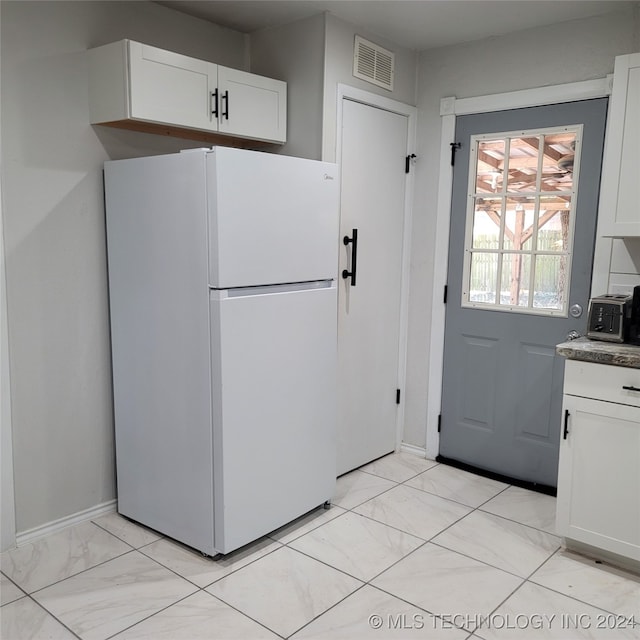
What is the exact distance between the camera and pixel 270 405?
2566 millimetres

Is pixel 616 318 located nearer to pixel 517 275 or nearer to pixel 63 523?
pixel 517 275

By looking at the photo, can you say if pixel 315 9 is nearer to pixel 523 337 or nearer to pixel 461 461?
pixel 523 337

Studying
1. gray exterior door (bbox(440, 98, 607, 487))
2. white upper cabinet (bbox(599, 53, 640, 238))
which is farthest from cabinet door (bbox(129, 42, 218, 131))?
white upper cabinet (bbox(599, 53, 640, 238))

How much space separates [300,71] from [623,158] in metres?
1.57

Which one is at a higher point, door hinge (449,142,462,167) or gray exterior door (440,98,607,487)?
door hinge (449,142,462,167)

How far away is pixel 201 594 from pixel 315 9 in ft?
8.56

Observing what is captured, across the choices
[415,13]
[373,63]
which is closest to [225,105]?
[373,63]

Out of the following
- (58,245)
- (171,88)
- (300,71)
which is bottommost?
(58,245)

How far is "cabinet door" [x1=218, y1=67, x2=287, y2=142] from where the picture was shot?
278cm

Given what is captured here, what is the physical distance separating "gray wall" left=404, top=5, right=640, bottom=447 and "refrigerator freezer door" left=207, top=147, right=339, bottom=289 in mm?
942

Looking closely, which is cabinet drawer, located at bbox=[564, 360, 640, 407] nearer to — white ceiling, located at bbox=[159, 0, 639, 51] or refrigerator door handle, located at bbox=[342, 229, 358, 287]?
refrigerator door handle, located at bbox=[342, 229, 358, 287]

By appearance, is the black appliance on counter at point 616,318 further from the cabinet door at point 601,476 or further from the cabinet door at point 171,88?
the cabinet door at point 171,88

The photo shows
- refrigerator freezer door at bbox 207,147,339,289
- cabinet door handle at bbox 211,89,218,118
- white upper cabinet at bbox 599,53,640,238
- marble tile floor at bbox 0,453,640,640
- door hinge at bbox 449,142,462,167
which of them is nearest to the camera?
marble tile floor at bbox 0,453,640,640

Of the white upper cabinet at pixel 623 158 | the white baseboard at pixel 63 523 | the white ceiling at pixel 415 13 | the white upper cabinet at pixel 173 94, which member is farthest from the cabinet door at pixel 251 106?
the white baseboard at pixel 63 523
